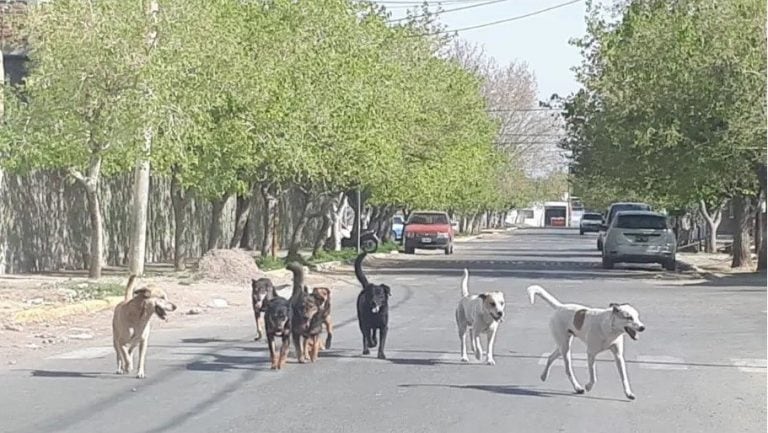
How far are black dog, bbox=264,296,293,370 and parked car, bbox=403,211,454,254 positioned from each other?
3699 cm

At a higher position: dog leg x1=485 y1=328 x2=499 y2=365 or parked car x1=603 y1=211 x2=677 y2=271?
parked car x1=603 y1=211 x2=677 y2=271

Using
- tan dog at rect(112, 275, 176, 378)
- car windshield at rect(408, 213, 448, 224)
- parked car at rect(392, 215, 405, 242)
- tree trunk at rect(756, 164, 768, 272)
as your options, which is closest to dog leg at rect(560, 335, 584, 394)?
tan dog at rect(112, 275, 176, 378)

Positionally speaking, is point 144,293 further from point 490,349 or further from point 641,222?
point 641,222

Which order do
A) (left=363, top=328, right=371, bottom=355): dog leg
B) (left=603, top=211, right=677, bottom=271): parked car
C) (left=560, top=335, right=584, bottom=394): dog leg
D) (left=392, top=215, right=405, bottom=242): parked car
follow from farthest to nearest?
(left=392, top=215, right=405, bottom=242): parked car < (left=603, top=211, right=677, bottom=271): parked car < (left=363, top=328, right=371, bottom=355): dog leg < (left=560, top=335, right=584, bottom=394): dog leg

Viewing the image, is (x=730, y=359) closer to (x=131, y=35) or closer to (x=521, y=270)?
(x=131, y=35)

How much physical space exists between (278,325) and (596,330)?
10.8ft

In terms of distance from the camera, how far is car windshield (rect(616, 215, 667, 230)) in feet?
120

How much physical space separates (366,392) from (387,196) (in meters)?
32.7

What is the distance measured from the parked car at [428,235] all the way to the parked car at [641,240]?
13.7 meters

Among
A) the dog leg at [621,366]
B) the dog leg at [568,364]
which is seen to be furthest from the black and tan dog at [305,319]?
the dog leg at [621,366]

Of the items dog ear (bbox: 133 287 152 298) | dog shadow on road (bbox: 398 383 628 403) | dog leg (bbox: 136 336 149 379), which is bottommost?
dog shadow on road (bbox: 398 383 628 403)

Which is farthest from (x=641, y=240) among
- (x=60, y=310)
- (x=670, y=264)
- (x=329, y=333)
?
(x=329, y=333)

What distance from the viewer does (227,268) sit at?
27672mm

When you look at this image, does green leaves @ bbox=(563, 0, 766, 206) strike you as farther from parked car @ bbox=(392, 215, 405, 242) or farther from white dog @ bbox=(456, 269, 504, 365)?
parked car @ bbox=(392, 215, 405, 242)
